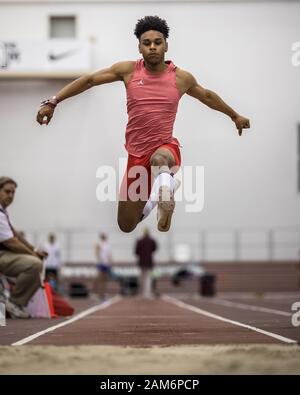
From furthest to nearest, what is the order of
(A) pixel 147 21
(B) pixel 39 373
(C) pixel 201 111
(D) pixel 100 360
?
(C) pixel 201 111
(A) pixel 147 21
(D) pixel 100 360
(B) pixel 39 373

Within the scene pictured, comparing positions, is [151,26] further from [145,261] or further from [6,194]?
[145,261]

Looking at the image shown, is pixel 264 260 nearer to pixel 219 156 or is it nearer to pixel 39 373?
pixel 219 156

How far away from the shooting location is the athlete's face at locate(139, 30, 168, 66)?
8.45 metres

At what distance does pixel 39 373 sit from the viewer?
5098 millimetres

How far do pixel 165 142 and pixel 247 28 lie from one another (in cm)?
2098

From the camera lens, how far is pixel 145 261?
22.7 meters

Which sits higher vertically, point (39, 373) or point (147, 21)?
point (147, 21)

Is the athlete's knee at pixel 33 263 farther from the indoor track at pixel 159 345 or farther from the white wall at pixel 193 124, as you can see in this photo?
the white wall at pixel 193 124

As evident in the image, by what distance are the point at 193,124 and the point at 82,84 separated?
817 inches

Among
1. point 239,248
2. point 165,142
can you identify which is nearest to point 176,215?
point 239,248

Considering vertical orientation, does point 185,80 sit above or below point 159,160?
above

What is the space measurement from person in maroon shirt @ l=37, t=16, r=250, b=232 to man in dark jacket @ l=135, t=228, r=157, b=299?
1359cm

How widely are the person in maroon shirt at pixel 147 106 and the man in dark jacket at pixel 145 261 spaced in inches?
535

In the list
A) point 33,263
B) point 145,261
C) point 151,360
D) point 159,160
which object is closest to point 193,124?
point 145,261
